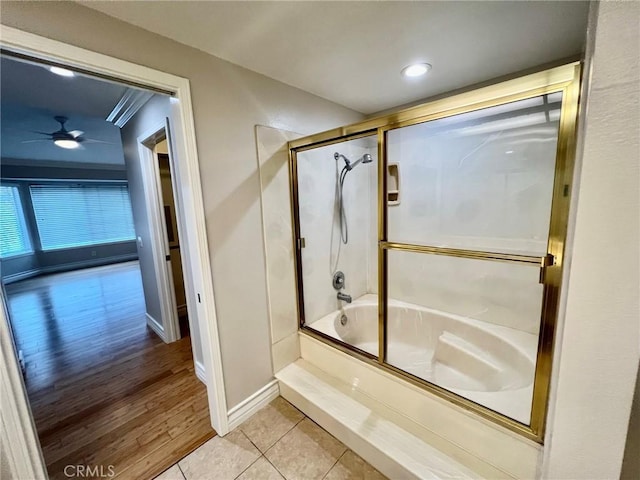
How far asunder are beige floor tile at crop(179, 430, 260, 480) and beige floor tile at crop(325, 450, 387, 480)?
0.48 metres

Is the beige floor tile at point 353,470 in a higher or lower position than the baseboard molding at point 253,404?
lower

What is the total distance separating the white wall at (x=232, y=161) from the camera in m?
1.26

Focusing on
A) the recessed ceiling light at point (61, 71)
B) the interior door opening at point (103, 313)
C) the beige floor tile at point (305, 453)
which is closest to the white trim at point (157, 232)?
the interior door opening at point (103, 313)

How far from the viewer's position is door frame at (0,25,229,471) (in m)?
0.94

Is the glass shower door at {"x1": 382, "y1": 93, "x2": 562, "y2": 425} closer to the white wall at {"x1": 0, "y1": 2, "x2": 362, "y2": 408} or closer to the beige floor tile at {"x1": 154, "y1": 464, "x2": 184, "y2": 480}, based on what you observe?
the white wall at {"x1": 0, "y1": 2, "x2": 362, "y2": 408}

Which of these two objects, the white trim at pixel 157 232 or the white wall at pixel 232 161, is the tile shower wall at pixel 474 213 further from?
the white trim at pixel 157 232

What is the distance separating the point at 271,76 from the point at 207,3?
27.0 inches

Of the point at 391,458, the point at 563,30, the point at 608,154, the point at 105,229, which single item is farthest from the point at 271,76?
the point at 105,229

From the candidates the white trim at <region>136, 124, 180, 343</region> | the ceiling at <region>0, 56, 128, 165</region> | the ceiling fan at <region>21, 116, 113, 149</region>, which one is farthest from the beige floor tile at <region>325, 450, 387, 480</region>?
the ceiling fan at <region>21, 116, 113, 149</region>

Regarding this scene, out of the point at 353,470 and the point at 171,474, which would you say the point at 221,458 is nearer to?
the point at 171,474

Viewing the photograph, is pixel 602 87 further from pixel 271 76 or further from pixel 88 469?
pixel 88 469

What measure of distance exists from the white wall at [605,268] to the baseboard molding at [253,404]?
1.74m

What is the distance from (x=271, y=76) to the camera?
172 cm

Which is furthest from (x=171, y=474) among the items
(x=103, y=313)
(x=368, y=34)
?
(x=103, y=313)
